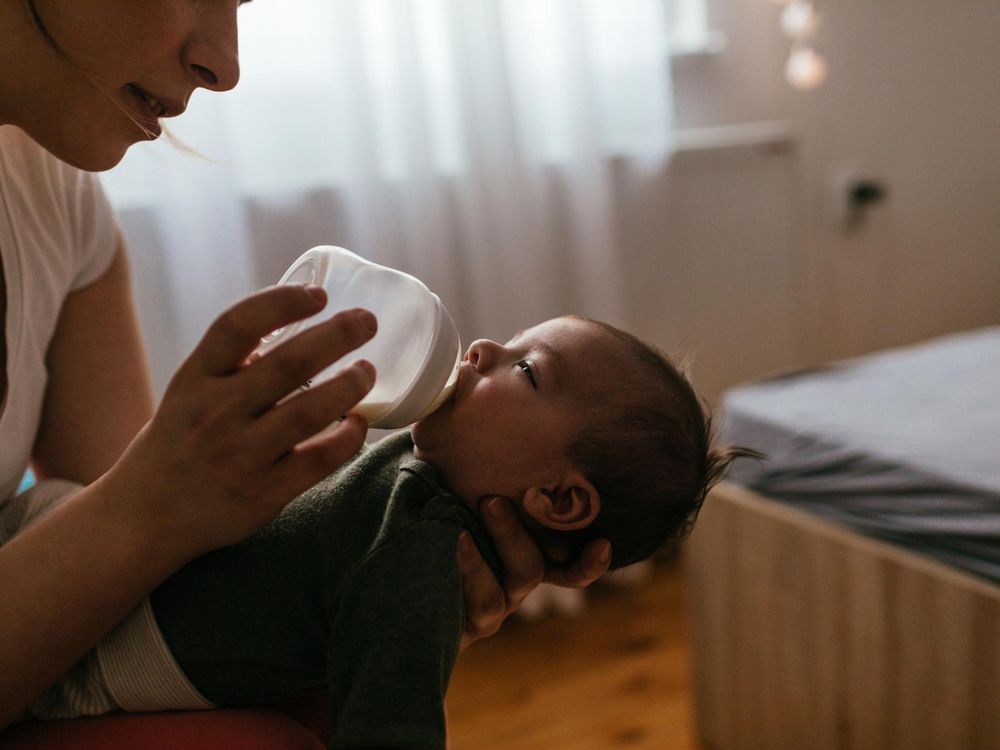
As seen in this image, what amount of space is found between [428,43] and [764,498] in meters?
1.22

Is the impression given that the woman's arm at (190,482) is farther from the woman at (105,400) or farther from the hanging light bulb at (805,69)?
the hanging light bulb at (805,69)

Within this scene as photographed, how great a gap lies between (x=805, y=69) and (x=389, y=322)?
2053 mm

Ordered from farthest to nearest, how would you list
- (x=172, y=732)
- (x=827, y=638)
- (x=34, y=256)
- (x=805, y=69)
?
A: (x=805, y=69)
(x=827, y=638)
(x=34, y=256)
(x=172, y=732)

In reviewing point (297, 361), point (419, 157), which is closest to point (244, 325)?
point (297, 361)

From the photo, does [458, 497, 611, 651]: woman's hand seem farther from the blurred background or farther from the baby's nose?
the blurred background

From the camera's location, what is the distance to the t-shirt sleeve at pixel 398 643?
639 millimetres

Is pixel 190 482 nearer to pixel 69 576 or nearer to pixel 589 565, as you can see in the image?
pixel 69 576

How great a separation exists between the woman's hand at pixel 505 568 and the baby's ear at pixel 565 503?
0.02 metres

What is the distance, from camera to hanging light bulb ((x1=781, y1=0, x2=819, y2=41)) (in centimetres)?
245

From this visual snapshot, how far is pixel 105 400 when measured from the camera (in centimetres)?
100

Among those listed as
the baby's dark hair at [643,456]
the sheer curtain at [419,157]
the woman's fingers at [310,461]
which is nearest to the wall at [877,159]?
the sheer curtain at [419,157]

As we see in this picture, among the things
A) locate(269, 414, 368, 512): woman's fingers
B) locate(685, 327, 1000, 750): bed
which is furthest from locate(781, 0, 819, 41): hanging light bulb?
locate(269, 414, 368, 512): woman's fingers

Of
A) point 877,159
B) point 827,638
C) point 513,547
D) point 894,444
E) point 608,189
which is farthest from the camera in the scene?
point 877,159

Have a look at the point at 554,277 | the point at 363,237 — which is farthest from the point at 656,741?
the point at 363,237
